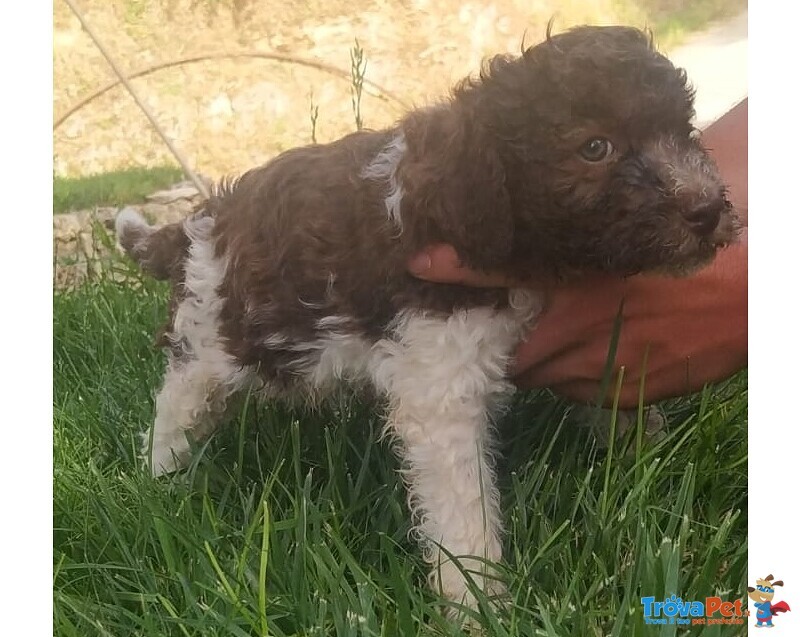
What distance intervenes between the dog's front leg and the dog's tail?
54 centimetres

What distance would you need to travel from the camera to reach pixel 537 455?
5.91ft

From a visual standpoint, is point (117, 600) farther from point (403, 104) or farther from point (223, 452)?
point (403, 104)

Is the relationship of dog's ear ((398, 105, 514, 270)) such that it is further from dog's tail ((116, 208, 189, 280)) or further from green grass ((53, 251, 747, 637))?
dog's tail ((116, 208, 189, 280))

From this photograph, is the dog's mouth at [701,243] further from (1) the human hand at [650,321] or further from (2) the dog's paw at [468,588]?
(2) the dog's paw at [468,588]

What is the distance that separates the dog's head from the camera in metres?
1.36

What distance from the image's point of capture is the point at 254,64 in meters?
1.59

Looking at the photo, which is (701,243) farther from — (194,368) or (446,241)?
(194,368)

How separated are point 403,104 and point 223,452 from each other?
0.87m

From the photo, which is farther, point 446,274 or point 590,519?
point 590,519

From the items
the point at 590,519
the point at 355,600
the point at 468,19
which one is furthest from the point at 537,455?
the point at 468,19

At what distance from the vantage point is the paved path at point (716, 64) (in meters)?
1.44

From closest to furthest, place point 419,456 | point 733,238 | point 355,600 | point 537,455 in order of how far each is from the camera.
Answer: point 733,238
point 355,600
point 419,456
point 537,455

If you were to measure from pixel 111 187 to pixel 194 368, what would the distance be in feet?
1.42
